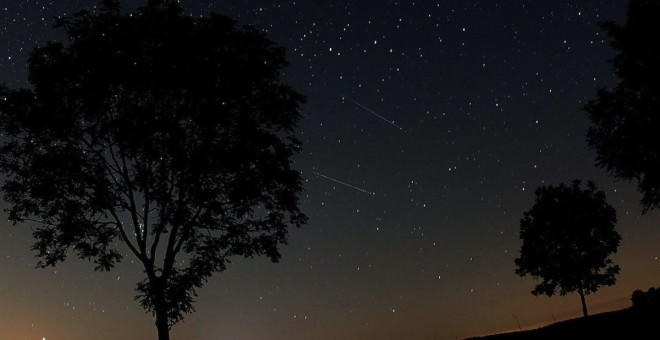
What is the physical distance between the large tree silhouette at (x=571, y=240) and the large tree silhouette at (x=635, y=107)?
1515cm

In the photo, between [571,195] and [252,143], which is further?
[571,195]

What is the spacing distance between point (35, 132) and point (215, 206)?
7196 millimetres

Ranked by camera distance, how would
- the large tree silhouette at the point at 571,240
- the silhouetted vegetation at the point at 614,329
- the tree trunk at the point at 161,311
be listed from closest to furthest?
1. the silhouetted vegetation at the point at 614,329
2. the tree trunk at the point at 161,311
3. the large tree silhouette at the point at 571,240

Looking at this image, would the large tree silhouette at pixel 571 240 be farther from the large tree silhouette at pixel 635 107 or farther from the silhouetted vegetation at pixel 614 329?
the silhouetted vegetation at pixel 614 329

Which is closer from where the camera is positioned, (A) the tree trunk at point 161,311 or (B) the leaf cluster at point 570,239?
(A) the tree trunk at point 161,311

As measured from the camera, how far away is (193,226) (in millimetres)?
22359

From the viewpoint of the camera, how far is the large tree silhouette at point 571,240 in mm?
41125

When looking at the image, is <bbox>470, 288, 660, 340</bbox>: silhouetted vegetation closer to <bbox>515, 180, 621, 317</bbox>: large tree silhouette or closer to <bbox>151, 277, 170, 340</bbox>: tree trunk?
<bbox>151, 277, 170, 340</bbox>: tree trunk

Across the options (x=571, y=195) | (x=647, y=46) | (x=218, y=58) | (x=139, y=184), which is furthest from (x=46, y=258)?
(x=571, y=195)

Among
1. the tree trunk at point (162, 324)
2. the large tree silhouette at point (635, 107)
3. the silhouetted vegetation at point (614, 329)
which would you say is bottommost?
the silhouetted vegetation at point (614, 329)

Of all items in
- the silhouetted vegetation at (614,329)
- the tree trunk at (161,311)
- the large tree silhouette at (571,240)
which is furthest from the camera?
the large tree silhouette at (571,240)

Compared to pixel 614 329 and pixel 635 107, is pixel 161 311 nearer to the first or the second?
pixel 614 329

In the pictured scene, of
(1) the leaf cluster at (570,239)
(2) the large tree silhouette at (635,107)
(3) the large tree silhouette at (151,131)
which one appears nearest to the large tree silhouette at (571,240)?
(1) the leaf cluster at (570,239)

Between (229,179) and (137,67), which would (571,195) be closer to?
(229,179)
